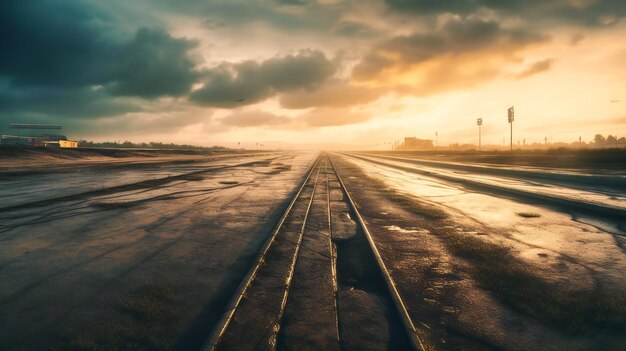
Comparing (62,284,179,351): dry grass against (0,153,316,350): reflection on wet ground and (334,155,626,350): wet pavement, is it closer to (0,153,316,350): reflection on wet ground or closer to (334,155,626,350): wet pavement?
(0,153,316,350): reflection on wet ground

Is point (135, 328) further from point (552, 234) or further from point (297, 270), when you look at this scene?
point (552, 234)

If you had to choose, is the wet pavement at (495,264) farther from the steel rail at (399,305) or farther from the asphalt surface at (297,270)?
the steel rail at (399,305)

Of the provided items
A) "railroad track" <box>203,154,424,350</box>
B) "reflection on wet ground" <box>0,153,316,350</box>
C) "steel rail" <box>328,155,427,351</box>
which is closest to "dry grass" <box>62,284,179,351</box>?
"reflection on wet ground" <box>0,153,316,350</box>

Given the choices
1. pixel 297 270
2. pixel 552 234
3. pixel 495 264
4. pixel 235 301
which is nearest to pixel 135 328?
pixel 235 301

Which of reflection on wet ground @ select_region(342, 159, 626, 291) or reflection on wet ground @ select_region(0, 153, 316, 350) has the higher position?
reflection on wet ground @ select_region(0, 153, 316, 350)

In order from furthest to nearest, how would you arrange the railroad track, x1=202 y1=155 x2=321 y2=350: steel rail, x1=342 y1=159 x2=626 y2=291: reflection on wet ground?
x1=342 y1=159 x2=626 y2=291: reflection on wet ground, the railroad track, x1=202 y1=155 x2=321 y2=350: steel rail

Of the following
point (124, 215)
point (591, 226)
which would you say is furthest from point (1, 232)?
point (591, 226)
